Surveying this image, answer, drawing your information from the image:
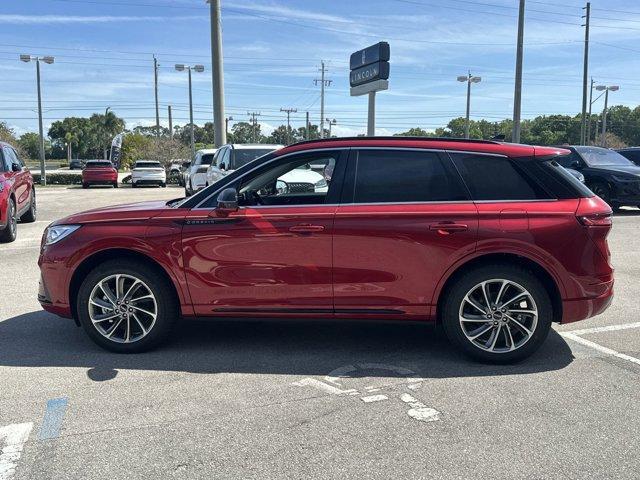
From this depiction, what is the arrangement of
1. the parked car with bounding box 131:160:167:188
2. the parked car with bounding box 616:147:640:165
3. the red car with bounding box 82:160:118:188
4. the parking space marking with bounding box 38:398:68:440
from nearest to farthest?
the parking space marking with bounding box 38:398:68:440, the parked car with bounding box 616:147:640:165, the red car with bounding box 82:160:118:188, the parked car with bounding box 131:160:167:188

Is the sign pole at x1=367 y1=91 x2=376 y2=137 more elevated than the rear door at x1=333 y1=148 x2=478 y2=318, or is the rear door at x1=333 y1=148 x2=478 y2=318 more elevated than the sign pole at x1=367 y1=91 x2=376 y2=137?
the sign pole at x1=367 y1=91 x2=376 y2=137

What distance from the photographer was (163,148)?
196 feet

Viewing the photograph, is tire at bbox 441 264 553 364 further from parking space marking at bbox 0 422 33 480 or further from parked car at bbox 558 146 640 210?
parked car at bbox 558 146 640 210

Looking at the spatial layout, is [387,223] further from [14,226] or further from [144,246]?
[14,226]

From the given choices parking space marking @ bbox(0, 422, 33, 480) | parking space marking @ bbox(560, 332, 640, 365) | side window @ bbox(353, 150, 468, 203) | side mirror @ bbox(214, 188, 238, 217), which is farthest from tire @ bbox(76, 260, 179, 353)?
parking space marking @ bbox(560, 332, 640, 365)

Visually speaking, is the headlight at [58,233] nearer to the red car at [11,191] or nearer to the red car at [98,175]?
the red car at [11,191]

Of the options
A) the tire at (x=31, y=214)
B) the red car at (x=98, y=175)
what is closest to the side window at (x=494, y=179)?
the tire at (x=31, y=214)

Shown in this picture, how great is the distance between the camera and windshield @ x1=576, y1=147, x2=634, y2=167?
612 inches

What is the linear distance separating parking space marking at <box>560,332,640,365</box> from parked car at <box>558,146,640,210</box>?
9784mm

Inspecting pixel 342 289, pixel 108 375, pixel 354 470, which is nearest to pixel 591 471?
pixel 354 470

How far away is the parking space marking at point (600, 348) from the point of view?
4699mm

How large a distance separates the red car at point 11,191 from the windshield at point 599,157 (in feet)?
45.1

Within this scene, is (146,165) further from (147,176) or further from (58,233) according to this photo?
(58,233)

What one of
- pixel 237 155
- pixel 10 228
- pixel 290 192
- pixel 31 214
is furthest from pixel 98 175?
pixel 290 192
